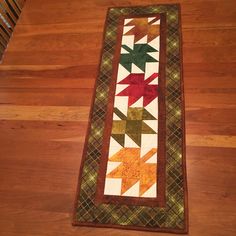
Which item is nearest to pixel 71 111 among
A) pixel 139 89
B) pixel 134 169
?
pixel 139 89

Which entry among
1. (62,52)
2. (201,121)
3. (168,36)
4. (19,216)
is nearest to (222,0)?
(168,36)

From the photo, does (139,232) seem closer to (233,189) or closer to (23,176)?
(233,189)

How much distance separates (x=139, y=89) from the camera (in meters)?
1.87

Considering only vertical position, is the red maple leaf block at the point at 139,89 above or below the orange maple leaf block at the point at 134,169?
above

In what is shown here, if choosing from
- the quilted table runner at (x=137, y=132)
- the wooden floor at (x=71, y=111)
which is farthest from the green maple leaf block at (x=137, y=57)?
the wooden floor at (x=71, y=111)

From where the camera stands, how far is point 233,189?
1.45 meters

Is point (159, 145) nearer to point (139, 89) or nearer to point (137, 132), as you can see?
point (137, 132)

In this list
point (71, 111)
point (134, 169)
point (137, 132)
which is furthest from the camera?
point (71, 111)

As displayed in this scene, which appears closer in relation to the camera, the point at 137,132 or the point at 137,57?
the point at 137,132

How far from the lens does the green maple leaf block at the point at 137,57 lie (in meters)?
1.98

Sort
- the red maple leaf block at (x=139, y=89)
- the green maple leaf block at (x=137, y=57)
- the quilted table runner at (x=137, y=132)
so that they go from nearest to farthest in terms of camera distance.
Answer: the quilted table runner at (x=137, y=132) → the red maple leaf block at (x=139, y=89) → the green maple leaf block at (x=137, y=57)

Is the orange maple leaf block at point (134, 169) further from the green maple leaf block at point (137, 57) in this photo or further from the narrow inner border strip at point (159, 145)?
the green maple leaf block at point (137, 57)

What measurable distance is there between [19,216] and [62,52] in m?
1.23

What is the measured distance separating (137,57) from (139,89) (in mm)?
287
